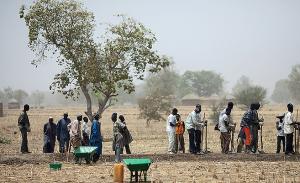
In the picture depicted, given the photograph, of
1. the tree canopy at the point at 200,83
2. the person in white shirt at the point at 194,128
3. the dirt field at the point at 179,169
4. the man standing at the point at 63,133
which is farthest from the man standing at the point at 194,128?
the tree canopy at the point at 200,83

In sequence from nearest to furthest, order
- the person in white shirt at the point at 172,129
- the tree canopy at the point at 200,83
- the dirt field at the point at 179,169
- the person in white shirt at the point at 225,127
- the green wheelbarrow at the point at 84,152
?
1. the dirt field at the point at 179,169
2. the green wheelbarrow at the point at 84,152
3. the person in white shirt at the point at 225,127
4. the person in white shirt at the point at 172,129
5. the tree canopy at the point at 200,83

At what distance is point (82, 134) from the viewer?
1981 cm

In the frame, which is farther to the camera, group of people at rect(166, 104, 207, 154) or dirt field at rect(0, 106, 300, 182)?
group of people at rect(166, 104, 207, 154)

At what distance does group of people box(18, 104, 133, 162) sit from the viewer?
18.4m

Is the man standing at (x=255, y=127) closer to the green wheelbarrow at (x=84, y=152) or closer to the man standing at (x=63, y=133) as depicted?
the green wheelbarrow at (x=84, y=152)

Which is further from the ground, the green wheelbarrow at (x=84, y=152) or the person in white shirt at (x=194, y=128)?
the person in white shirt at (x=194, y=128)

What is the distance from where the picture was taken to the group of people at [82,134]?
18.4 metres

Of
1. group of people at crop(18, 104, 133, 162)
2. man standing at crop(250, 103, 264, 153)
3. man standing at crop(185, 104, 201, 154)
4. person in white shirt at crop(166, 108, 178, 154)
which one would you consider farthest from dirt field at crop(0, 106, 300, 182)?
person in white shirt at crop(166, 108, 178, 154)

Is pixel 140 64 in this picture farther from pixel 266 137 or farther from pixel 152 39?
pixel 266 137

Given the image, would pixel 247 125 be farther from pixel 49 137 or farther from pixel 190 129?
A: pixel 49 137

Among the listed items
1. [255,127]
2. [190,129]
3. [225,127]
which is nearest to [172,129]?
[190,129]

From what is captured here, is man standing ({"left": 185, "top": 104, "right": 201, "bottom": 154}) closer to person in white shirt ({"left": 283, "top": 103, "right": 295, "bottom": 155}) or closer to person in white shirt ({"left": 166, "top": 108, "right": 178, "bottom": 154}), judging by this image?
person in white shirt ({"left": 166, "top": 108, "right": 178, "bottom": 154})

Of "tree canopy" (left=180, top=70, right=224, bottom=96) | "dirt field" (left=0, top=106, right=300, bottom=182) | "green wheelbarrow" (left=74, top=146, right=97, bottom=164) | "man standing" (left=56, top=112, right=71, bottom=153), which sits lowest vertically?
"dirt field" (left=0, top=106, right=300, bottom=182)

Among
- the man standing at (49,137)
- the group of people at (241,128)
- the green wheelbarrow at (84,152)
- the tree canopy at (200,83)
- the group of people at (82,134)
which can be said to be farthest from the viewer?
the tree canopy at (200,83)
